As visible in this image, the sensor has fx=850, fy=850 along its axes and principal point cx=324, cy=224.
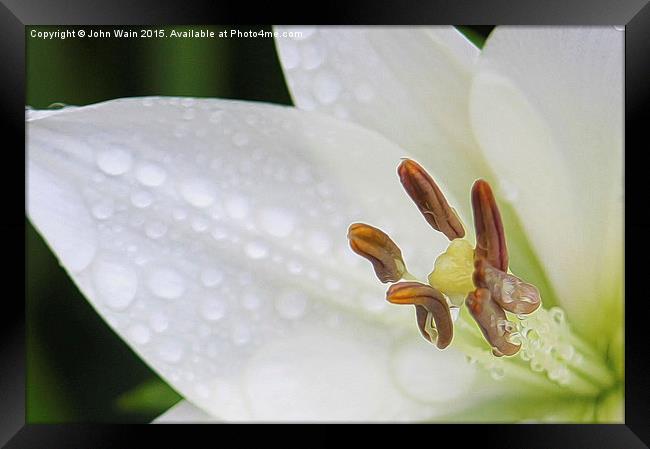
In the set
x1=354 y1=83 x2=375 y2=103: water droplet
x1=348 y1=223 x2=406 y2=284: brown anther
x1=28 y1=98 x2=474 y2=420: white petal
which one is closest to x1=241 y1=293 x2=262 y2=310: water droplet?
x1=28 y1=98 x2=474 y2=420: white petal

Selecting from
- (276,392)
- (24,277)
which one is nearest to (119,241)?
(24,277)

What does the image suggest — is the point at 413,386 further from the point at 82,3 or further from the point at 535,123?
the point at 82,3

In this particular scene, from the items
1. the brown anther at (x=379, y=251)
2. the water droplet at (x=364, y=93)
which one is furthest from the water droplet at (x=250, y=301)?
the water droplet at (x=364, y=93)

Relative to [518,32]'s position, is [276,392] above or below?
below

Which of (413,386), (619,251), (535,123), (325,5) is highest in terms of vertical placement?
(325,5)

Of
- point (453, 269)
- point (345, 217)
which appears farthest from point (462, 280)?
point (345, 217)
